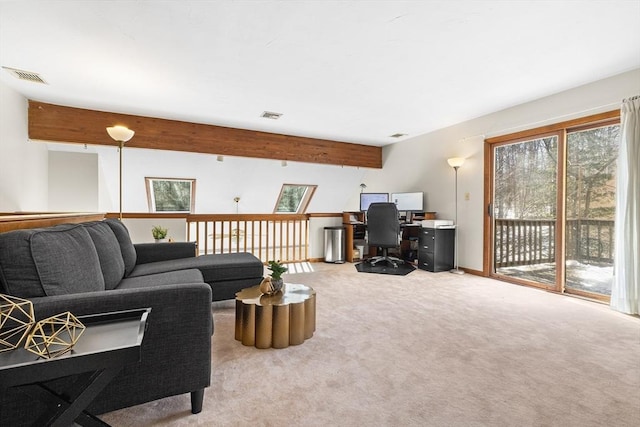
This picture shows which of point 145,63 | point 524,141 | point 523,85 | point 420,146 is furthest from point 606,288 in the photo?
point 145,63

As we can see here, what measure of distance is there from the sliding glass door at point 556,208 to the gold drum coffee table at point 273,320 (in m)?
3.27

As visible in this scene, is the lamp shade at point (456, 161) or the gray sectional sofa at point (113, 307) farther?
the lamp shade at point (456, 161)

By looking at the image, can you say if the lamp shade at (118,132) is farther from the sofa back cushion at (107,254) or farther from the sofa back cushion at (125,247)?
the sofa back cushion at (107,254)

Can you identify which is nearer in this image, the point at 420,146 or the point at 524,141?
the point at 524,141

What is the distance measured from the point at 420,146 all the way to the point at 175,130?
4.16 metres

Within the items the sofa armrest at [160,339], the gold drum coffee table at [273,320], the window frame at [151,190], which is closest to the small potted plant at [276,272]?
the gold drum coffee table at [273,320]

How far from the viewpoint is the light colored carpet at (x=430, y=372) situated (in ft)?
4.78

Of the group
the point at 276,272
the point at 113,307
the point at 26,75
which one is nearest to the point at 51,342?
the point at 113,307

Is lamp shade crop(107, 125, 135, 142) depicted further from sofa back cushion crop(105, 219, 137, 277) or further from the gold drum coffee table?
the gold drum coffee table

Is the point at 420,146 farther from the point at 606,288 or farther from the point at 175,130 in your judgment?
the point at 175,130

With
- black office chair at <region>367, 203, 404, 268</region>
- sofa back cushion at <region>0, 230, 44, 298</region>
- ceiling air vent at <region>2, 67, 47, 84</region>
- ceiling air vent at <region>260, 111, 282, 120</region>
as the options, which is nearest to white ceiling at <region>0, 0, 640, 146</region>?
ceiling air vent at <region>2, 67, 47, 84</region>

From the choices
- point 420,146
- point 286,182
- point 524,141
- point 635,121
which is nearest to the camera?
point 635,121

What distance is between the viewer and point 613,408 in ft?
5.03

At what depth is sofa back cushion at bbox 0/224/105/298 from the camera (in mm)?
1237
